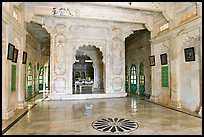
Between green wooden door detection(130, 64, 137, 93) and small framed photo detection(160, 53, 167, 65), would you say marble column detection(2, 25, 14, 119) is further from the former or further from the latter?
green wooden door detection(130, 64, 137, 93)

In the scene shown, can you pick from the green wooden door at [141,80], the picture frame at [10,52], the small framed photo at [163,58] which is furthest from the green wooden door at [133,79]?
the picture frame at [10,52]

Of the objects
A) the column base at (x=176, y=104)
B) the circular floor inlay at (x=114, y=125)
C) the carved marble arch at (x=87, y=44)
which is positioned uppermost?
the carved marble arch at (x=87, y=44)

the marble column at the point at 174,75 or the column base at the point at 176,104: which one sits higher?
the marble column at the point at 174,75

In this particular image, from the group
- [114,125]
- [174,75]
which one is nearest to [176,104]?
[174,75]

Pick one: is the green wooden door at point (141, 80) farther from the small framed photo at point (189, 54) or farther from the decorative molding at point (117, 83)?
the small framed photo at point (189, 54)

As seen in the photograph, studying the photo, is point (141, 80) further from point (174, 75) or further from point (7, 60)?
point (7, 60)

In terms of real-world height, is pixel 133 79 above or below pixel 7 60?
below

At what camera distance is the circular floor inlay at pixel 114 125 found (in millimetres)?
3527

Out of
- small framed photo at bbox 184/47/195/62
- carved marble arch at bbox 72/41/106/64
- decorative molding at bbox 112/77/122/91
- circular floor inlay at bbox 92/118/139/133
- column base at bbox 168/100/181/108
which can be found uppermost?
carved marble arch at bbox 72/41/106/64

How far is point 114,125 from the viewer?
3811mm

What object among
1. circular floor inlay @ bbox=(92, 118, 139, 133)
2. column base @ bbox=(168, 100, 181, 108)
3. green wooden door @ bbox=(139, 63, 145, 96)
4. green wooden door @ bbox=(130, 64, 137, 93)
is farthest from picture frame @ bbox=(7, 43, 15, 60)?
green wooden door @ bbox=(130, 64, 137, 93)

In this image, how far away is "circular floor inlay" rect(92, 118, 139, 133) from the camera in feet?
11.6

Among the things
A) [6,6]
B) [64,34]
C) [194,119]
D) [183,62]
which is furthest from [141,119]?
[64,34]

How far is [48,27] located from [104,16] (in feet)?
9.04
